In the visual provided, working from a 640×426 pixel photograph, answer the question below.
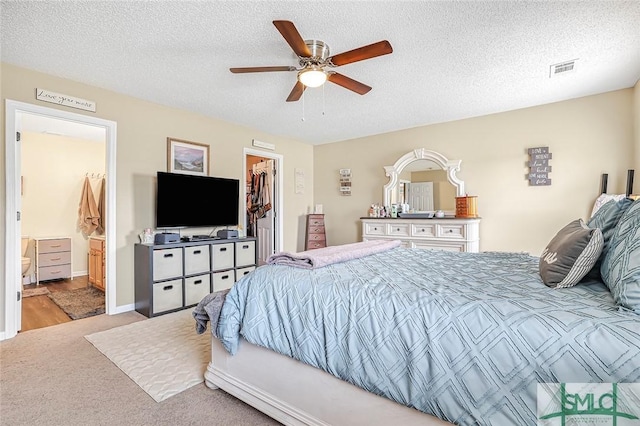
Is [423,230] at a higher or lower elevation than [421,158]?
lower

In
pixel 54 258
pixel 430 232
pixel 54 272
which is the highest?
pixel 430 232

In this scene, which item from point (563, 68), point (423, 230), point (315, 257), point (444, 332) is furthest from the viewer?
point (423, 230)

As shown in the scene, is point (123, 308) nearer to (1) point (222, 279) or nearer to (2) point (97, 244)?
(1) point (222, 279)

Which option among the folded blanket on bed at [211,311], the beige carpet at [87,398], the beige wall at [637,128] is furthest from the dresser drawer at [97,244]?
the beige wall at [637,128]

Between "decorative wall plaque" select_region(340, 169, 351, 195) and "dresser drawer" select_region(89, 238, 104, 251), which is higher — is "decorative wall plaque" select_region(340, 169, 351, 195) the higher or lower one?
the higher one

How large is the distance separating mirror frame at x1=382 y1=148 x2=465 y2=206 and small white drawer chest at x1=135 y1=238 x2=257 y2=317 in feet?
8.48

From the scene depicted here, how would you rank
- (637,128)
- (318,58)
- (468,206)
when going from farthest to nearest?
(468,206) → (637,128) → (318,58)

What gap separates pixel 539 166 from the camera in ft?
12.6

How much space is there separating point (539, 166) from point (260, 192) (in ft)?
14.4

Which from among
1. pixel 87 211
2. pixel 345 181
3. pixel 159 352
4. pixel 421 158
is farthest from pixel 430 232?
pixel 87 211

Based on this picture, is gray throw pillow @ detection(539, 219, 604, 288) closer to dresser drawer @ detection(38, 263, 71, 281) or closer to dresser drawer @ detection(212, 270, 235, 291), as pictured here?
dresser drawer @ detection(212, 270, 235, 291)

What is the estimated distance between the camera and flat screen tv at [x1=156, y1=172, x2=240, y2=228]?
361 cm

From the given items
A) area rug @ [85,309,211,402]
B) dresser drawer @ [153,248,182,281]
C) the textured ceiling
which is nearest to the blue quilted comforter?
area rug @ [85,309,211,402]

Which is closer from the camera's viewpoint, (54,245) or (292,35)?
(292,35)
